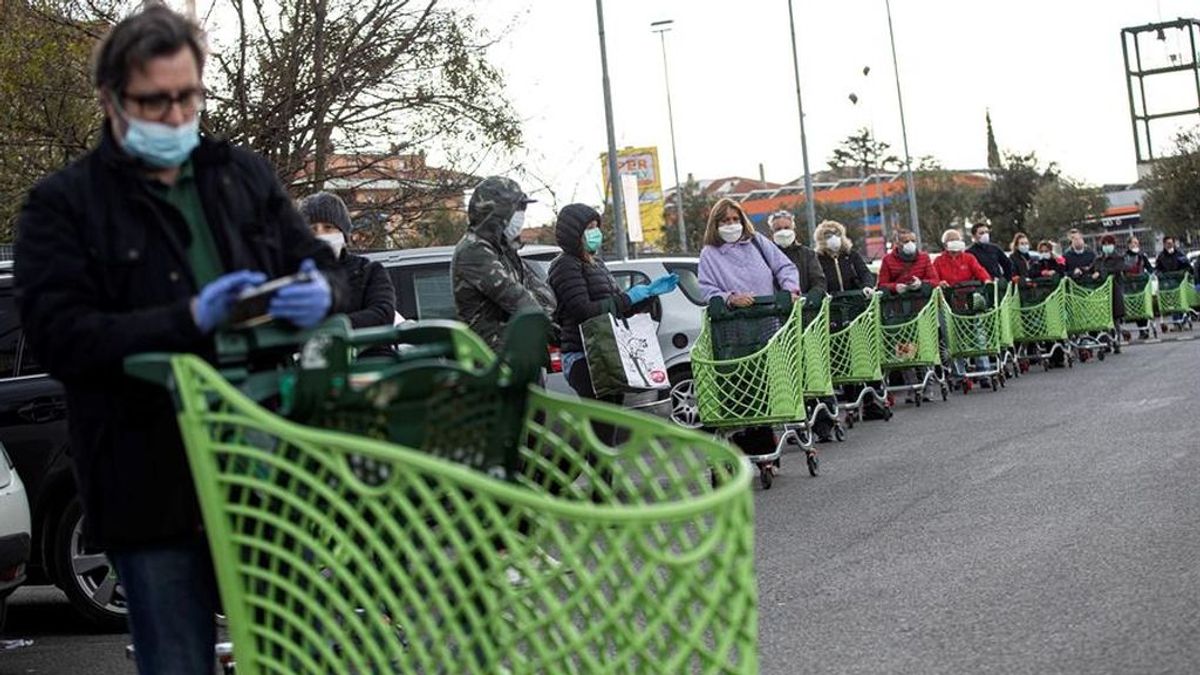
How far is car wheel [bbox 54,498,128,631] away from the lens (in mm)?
8695

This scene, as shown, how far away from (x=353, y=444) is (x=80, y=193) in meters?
0.93

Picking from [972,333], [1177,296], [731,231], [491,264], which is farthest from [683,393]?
[1177,296]

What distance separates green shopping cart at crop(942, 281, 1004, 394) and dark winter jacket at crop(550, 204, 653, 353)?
10.2 meters

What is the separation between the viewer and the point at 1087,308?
85.4 ft

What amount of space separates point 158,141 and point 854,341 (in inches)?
508

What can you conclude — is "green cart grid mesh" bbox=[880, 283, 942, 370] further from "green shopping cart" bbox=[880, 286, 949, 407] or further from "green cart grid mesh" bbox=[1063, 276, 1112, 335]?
"green cart grid mesh" bbox=[1063, 276, 1112, 335]

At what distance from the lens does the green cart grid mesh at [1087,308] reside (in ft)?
84.3

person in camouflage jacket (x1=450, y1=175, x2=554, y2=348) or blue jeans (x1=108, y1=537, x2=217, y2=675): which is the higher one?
person in camouflage jacket (x1=450, y1=175, x2=554, y2=348)

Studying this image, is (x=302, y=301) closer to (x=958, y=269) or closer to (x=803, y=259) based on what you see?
(x=803, y=259)

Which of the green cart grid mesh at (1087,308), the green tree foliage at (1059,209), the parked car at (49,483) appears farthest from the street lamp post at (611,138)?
the green tree foliage at (1059,209)

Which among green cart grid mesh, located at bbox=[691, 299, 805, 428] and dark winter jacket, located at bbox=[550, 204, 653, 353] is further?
green cart grid mesh, located at bbox=[691, 299, 805, 428]

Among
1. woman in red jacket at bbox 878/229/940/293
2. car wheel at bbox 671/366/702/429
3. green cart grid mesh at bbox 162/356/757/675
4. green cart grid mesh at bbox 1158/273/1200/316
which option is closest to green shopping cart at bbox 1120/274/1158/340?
green cart grid mesh at bbox 1158/273/1200/316

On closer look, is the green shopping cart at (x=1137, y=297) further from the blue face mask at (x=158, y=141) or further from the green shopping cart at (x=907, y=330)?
the blue face mask at (x=158, y=141)

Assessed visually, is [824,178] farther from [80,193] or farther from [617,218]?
[80,193]
